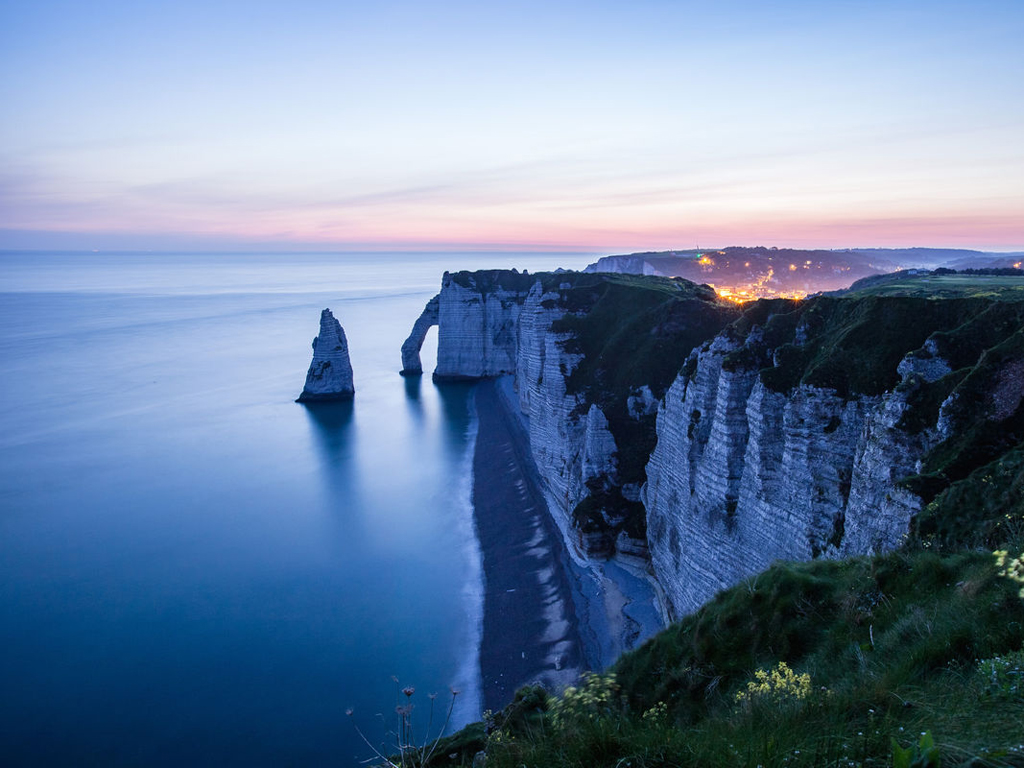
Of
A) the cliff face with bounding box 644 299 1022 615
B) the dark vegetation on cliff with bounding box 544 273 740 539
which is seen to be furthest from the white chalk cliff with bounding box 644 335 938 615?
the dark vegetation on cliff with bounding box 544 273 740 539

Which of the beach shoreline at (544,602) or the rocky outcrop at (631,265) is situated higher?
the rocky outcrop at (631,265)

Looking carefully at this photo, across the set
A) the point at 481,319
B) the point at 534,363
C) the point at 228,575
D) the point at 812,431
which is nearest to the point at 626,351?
the point at 534,363

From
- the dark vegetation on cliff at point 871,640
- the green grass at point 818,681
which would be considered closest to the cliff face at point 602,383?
the dark vegetation on cliff at point 871,640

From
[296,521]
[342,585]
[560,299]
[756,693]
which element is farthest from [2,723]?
[560,299]

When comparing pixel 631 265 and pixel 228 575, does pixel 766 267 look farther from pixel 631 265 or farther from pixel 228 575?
pixel 228 575

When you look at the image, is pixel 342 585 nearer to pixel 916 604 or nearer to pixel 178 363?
pixel 916 604

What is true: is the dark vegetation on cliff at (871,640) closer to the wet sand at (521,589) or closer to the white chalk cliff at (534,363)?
the wet sand at (521,589)
